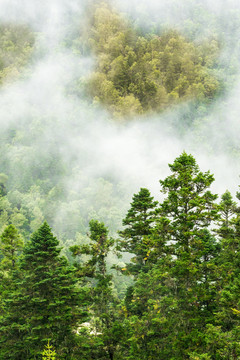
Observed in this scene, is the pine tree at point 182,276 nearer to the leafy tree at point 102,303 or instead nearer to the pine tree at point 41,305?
the leafy tree at point 102,303

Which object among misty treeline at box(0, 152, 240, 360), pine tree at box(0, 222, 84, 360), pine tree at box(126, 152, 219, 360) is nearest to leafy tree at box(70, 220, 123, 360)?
misty treeline at box(0, 152, 240, 360)

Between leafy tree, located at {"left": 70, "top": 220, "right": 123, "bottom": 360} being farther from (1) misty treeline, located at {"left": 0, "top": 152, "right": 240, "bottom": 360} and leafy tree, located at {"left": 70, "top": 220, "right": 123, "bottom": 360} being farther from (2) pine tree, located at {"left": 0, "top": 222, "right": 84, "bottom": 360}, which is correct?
(2) pine tree, located at {"left": 0, "top": 222, "right": 84, "bottom": 360}

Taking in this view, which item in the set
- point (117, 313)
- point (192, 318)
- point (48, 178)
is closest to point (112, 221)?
point (48, 178)

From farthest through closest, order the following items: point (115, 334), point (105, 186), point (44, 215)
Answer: point (105, 186)
point (44, 215)
point (115, 334)

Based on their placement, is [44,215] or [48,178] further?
[48,178]

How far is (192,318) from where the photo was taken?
19.0 m

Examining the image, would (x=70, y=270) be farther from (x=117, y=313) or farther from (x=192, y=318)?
(x=192, y=318)

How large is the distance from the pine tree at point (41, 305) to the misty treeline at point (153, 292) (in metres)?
0.06

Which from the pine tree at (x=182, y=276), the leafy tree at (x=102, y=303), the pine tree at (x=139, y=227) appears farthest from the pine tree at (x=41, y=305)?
the pine tree at (x=139, y=227)

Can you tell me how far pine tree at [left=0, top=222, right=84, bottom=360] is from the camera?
72.2 feet

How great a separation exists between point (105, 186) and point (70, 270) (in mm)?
133300

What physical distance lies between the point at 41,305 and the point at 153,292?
6813mm

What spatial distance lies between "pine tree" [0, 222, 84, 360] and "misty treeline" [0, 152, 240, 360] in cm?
6

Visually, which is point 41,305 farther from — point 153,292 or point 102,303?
point 153,292
